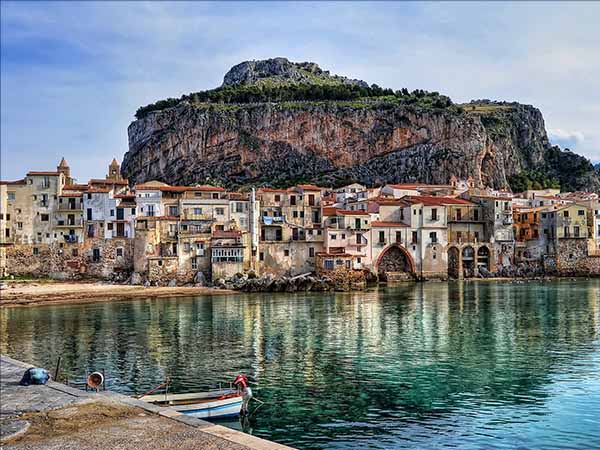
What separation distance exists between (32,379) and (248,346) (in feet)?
50.7

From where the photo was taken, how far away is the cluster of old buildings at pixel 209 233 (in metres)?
76.0

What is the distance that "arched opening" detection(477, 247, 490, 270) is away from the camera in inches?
3533

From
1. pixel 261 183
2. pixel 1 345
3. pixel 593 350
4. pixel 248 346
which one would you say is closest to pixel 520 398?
pixel 593 350

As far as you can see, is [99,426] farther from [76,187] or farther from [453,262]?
[453,262]

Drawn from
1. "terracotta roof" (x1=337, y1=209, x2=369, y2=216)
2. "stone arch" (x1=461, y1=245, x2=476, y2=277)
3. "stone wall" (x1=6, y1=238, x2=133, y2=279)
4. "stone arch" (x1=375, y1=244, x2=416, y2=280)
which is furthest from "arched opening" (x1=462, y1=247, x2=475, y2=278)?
"stone wall" (x1=6, y1=238, x2=133, y2=279)

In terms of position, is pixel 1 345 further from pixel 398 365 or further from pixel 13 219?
pixel 13 219

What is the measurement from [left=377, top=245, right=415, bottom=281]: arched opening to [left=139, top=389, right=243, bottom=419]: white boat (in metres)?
62.6

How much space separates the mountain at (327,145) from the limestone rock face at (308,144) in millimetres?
242

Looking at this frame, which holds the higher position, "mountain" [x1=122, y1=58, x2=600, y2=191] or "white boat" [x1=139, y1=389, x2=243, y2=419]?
"mountain" [x1=122, y1=58, x2=600, y2=191]

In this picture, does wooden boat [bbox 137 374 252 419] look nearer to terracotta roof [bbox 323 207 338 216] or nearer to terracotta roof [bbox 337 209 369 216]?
terracotta roof [bbox 337 209 369 216]

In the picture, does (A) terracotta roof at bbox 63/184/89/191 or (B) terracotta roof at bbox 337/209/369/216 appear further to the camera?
(A) terracotta roof at bbox 63/184/89/191

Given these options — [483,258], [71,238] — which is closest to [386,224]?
[483,258]

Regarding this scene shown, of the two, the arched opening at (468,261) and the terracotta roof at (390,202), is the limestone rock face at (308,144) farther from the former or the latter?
the arched opening at (468,261)

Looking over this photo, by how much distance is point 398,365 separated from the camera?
2942 centimetres
